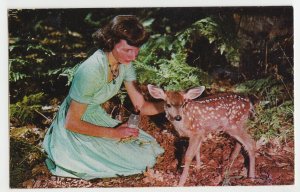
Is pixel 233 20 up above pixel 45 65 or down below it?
above

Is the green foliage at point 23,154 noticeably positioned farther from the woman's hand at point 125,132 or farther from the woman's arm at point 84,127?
the woman's hand at point 125,132

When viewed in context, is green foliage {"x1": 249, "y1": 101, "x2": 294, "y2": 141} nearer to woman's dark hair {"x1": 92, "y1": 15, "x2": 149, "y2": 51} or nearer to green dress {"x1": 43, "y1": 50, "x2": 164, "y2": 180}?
green dress {"x1": 43, "y1": 50, "x2": 164, "y2": 180}

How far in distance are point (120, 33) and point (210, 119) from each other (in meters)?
0.89

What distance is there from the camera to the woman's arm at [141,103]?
3.86m

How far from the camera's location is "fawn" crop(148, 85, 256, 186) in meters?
3.88

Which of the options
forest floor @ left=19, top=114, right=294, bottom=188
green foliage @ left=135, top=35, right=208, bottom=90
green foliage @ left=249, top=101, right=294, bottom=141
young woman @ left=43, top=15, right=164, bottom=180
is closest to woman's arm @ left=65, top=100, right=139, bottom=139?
young woman @ left=43, top=15, right=164, bottom=180

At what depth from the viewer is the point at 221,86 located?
152 inches

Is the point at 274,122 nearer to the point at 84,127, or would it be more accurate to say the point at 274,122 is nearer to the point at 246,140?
the point at 246,140

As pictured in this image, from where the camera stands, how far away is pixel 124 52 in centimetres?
383

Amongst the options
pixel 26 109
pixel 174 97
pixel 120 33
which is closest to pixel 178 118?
pixel 174 97

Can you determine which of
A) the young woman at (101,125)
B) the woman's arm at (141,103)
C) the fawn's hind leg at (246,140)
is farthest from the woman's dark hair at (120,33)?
the fawn's hind leg at (246,140)

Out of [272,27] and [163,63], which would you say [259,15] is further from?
[163,63]
